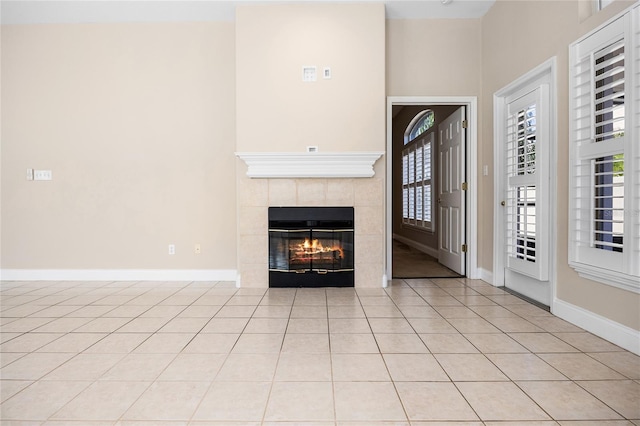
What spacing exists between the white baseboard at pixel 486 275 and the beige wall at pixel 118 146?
2.97 meters

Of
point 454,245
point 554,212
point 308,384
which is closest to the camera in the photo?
point 308,384

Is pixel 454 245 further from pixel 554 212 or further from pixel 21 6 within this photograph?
pixel 21 6

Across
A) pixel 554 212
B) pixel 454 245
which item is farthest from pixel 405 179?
pixel 554 212

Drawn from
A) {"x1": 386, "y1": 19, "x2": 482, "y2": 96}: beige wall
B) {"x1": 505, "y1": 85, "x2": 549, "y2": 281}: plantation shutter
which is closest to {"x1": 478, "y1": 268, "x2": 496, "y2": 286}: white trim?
{"x1": 505, "y1": 85, "x2": 549, "y2": 281}: plantation shutter

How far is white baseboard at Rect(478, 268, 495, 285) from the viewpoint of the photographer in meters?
3.85

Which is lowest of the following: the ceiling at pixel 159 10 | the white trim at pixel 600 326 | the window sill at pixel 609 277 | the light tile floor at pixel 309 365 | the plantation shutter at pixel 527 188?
the light tile floor at pixel 309 365

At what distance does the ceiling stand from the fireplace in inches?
90.3

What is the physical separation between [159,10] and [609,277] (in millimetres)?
4823

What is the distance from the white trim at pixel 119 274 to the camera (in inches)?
165

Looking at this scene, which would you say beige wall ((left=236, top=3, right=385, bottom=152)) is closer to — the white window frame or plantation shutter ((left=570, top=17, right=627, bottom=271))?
plantation shutter ((left=570, top=17, right=627, bottom=271))

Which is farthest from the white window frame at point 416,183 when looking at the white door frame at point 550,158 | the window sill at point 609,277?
the window sill at point 609,277

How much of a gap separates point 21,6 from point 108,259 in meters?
2.99

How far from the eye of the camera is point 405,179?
7.79 metres

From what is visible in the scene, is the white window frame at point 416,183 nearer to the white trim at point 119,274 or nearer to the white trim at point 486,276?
the white trim at point 486,276
